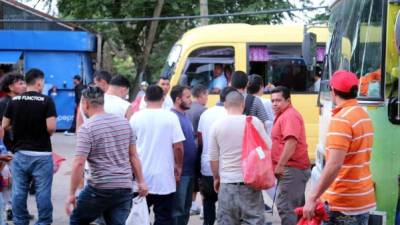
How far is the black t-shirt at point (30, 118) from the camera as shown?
25.2ft

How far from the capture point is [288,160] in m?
7.45

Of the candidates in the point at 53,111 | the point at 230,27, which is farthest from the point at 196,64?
the point at 53,111

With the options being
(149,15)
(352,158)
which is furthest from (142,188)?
(149,15)

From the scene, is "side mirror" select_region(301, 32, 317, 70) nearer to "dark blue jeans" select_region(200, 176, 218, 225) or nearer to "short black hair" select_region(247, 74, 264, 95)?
"short black hair" select_region(247, 74, 264, 95)

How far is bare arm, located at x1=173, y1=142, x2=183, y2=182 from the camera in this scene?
23.8 ft

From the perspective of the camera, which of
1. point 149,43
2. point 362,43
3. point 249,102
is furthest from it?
point 149,43

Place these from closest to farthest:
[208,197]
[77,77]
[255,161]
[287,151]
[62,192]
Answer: [255,161] → [287,151] → [208,197] → [62,192] → [77,77]

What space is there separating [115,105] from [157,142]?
1.06 meters

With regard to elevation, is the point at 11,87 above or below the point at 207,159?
above

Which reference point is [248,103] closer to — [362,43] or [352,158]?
[362,43]

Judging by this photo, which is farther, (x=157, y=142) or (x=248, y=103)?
(x=248, y=103)

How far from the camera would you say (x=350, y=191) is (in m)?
5.16

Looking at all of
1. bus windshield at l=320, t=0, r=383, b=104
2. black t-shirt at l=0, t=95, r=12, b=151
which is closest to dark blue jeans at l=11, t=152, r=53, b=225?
black t-shirt at l=0, t=95, r=12, b=151

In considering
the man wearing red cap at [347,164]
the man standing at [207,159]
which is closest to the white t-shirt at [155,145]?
the man standing at [207,159]
